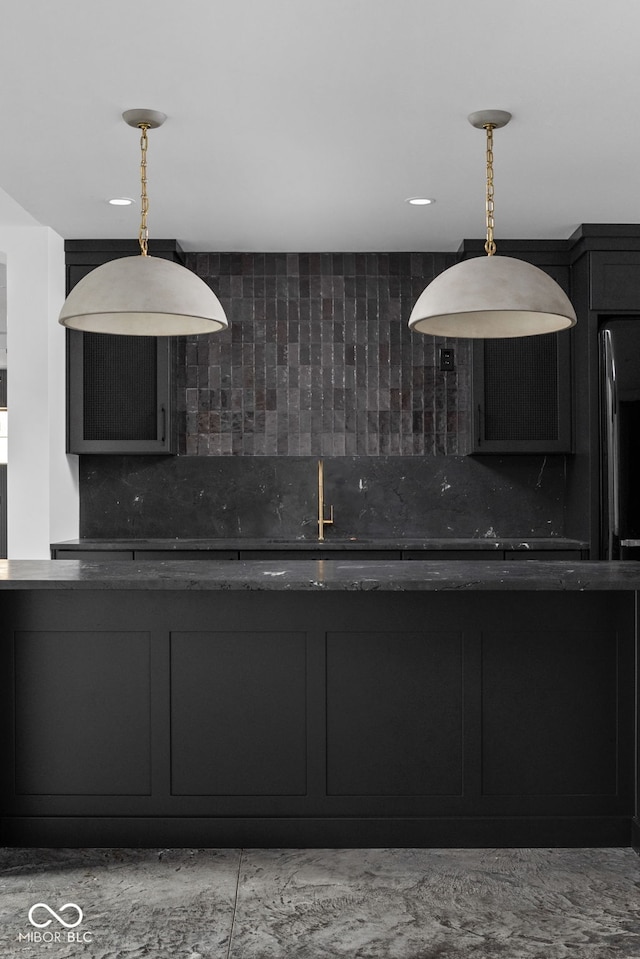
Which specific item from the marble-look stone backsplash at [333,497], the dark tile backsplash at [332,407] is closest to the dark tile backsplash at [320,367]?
the dark tile backsplash at [332,407]

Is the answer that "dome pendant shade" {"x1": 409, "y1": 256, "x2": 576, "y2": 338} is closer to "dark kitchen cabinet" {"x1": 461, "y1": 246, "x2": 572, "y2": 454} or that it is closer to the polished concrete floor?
the polished concrete floor

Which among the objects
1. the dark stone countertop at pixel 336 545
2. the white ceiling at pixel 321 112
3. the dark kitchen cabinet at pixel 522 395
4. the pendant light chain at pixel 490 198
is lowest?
the dark stone countertop at pixel 336 545

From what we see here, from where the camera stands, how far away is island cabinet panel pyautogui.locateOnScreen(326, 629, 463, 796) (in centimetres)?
306

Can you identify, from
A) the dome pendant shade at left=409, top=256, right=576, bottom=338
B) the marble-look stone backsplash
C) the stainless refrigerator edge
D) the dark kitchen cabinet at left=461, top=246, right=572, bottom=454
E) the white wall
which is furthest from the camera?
the marble-look stone backsplash

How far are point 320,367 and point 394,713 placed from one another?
2762 mm

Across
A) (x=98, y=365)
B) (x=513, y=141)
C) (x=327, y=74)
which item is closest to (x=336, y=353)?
(x=98, y=365)

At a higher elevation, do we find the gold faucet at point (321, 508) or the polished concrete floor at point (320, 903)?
the gold faucet at point (321, 508)

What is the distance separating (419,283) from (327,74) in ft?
7.76

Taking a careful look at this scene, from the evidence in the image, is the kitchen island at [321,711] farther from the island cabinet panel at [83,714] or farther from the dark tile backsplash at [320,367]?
the dark tile backsplash at [320,367]

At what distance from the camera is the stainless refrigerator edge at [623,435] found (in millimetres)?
4695

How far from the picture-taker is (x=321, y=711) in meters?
3.08

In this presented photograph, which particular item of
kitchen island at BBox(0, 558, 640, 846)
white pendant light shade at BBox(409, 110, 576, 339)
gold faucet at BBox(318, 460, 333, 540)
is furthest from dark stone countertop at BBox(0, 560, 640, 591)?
gold faucet at BBox(318, 460, 333, 540)

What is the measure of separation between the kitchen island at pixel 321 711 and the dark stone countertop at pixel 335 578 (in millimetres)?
78

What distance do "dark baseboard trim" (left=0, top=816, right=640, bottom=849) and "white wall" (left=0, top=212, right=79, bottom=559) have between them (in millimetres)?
2176
